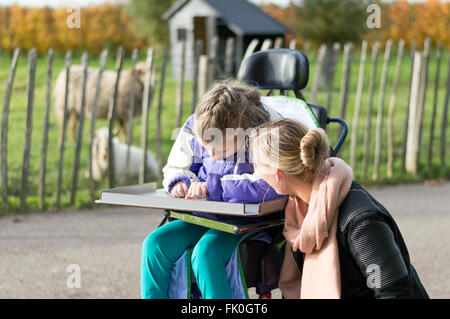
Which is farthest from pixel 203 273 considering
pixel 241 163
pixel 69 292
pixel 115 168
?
pixel 115 168

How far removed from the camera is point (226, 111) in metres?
2.99

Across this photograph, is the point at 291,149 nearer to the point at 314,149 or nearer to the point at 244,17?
the point at 314,149

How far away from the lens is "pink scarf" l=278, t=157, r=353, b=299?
8.46 ft

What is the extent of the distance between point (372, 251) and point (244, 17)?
17971 millimetres

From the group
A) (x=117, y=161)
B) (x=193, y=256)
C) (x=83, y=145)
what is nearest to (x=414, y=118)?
(x=117, y=161)

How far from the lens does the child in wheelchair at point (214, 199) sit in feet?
9.59

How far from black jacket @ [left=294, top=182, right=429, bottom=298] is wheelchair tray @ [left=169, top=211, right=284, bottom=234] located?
0.41 meters

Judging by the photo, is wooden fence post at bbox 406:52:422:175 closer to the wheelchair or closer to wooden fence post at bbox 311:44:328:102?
wooden fence post at bbox 311:44:328:102

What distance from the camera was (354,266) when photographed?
2607mm

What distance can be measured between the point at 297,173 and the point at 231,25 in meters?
16.8

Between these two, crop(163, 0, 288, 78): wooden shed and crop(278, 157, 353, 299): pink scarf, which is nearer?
crop(278, 157, 353, 299): pink scarf

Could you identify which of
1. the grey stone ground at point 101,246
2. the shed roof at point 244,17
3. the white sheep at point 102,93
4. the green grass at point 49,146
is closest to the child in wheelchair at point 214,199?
the grey stone ground at point 101,246

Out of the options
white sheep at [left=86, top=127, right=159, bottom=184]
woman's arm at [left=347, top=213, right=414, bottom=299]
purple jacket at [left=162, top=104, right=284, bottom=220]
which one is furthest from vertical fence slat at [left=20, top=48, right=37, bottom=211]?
woman's arm at [left=347, top=213, right=414, bottom=299]

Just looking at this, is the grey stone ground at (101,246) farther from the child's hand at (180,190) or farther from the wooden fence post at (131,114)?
the child's hand at (180,190)
